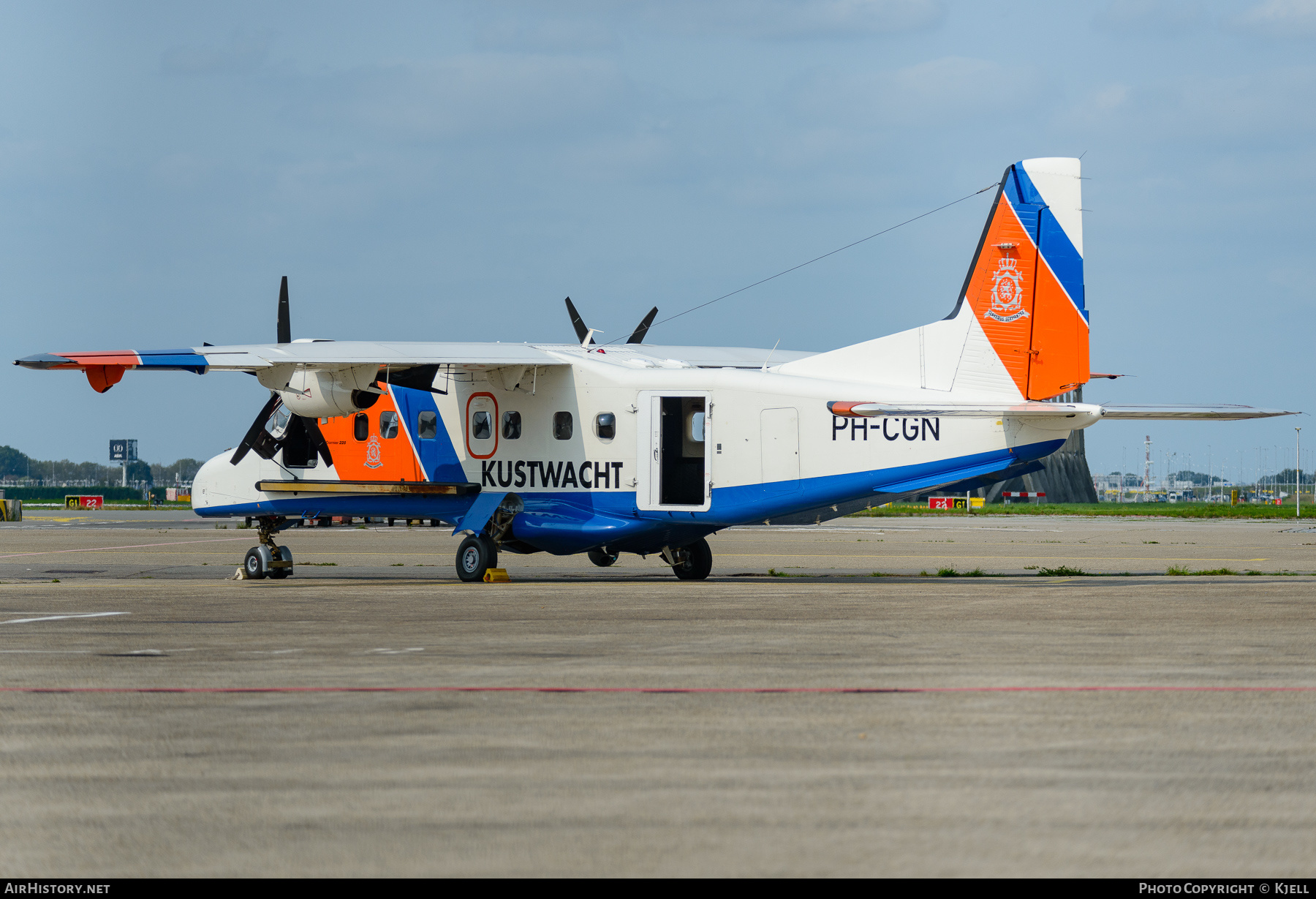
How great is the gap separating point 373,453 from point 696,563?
6292 mm

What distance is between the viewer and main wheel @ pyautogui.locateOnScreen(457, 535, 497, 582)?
22.2 meters

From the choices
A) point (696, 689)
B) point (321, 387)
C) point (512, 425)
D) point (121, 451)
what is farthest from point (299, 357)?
point (121, 451)

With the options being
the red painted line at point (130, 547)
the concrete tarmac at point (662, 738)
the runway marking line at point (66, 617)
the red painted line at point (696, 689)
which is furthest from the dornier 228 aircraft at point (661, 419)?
the red painted line at point (696, 689)

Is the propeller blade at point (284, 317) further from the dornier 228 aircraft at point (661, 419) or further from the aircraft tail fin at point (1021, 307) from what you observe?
the aircraft tail fin at point (1021, 307)

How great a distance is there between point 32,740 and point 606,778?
3.61m

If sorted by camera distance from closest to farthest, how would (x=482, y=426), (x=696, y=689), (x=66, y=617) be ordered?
(x=696, y=689) → (x=66, y=617) → (x=482, y=426)

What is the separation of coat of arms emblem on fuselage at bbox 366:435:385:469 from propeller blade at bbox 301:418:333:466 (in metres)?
0.81

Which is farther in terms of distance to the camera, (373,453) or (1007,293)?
(373,453)

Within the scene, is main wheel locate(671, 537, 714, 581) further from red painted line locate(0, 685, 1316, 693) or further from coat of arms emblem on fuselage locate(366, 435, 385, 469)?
red painted line locate(0, 685, 1316, 693)

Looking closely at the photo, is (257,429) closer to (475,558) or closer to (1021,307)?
(475,558)

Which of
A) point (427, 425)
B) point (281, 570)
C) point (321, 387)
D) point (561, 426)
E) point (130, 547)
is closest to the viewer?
point (321, 387)

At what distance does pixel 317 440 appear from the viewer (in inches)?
948

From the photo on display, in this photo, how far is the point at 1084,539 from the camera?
131 ft

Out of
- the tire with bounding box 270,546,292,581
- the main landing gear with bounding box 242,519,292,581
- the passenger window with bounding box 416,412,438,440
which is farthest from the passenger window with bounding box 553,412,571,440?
the tire with bounding box 270,546,292,581
